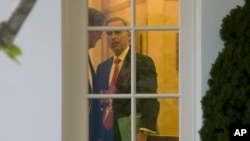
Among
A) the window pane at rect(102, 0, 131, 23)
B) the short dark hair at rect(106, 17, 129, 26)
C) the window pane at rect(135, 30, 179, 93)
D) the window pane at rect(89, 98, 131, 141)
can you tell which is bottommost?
the window pane at rect(89, 98, 131, 141)

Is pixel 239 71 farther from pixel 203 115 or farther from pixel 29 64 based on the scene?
pixel 29 64

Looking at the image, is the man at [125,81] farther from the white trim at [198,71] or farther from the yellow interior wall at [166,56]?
the white trim at [198,71]

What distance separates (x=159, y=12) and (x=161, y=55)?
235 mm

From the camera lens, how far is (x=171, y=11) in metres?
4.32

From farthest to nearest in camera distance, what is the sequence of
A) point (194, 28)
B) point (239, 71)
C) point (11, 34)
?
point (194, 28) → point (239, 71) → point (11, 34)

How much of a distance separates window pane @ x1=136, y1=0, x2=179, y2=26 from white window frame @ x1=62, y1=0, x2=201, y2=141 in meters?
0.04

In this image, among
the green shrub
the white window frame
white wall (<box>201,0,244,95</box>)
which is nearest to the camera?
the green shrub

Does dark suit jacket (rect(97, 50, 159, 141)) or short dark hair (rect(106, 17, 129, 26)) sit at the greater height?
short dark hair (rect(106, 17, 129, 26))

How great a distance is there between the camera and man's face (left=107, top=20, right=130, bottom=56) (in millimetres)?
→ 4348

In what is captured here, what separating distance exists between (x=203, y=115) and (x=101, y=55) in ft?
2.16

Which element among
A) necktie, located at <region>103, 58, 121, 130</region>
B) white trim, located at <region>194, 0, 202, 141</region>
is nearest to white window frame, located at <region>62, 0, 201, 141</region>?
white trim, located at <region>194, 0, 202, 141</region>

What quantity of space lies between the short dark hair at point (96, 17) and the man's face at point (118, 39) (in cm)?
4

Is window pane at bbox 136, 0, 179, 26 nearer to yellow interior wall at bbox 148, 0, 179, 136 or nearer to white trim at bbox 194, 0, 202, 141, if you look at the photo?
yellow interior wall at bbox 148, 0, 179, 136

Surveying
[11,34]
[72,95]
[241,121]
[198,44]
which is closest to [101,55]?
[72,95]
